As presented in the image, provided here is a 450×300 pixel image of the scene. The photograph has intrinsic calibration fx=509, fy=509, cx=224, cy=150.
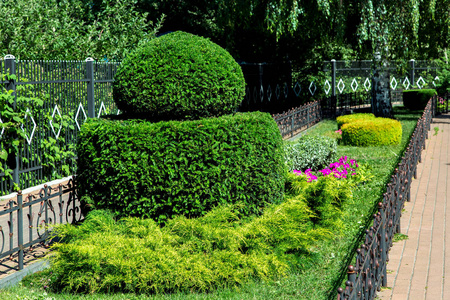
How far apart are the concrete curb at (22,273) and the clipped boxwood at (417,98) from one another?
20.1m

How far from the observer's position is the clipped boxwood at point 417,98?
22.5 m

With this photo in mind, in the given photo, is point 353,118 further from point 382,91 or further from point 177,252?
point 177,252

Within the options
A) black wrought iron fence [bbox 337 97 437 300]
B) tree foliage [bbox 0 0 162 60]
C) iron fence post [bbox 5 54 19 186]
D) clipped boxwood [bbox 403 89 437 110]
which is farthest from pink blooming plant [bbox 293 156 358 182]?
clipped boxwood [bbox 403 89 437 110]

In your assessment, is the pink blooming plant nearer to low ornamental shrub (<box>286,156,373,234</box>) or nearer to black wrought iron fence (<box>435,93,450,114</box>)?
low ornamental shrub (<box>286,156,373,234</box>)

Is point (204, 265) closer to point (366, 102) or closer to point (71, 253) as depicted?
point (71, 253)

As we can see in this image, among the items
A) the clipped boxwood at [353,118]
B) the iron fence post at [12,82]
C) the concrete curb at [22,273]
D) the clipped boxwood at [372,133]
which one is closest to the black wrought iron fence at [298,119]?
the clipped boxwood at [353,118]

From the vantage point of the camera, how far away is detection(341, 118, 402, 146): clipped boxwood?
538 inches

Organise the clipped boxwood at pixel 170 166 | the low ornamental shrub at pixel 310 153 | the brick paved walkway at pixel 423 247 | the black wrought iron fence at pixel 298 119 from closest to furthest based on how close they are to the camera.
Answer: the brick paved walkway at pixel 423 247 → the clipped boxwood at pixel 170 166 → the low ornamental shrub at pixel 310 153 → the black wrought iron fence at pixel 298 119

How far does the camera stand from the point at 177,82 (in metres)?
6.30

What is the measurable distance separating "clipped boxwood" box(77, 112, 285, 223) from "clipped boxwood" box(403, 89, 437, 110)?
1835cm

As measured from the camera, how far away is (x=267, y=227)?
18.7 feet

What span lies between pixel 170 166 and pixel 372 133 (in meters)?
9.01

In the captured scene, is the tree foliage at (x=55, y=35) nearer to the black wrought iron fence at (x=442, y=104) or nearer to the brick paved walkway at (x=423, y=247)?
the brick paved walkway at (x=423, y=247)

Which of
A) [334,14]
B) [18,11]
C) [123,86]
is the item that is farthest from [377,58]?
[123,86]
